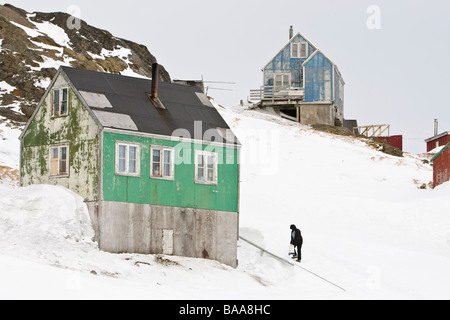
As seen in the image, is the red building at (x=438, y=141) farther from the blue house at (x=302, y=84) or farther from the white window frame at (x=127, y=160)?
the white window frame at (x=127, y=160)

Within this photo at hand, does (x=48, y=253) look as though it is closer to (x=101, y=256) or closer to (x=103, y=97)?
(x=101, y=256)

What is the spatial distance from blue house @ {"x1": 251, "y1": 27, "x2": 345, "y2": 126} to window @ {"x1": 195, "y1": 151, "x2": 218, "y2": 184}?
39663 mm

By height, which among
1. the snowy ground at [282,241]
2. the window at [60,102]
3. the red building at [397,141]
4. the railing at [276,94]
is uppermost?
the railing at [276,94]

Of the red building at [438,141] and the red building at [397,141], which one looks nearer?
the red building at [397,141]

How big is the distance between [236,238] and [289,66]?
137 ft

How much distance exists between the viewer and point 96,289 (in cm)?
2153

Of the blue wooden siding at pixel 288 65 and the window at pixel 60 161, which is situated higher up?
the blue wooden siding at pixel 288 65

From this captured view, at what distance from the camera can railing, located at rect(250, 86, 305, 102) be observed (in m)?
70.0

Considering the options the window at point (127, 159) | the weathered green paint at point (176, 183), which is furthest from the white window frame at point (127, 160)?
the weathered green paint at point (176, 183)

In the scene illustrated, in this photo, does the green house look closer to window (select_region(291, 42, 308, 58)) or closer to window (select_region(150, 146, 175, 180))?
window (select_region(150, 146, 175, 180))

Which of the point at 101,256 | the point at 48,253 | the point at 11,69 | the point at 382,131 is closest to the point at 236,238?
the point at 101,256

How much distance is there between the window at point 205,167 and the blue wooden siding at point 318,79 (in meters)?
39.7

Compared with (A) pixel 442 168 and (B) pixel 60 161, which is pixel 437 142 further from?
(B) pixel 60 161

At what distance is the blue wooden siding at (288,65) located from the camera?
233 feet
